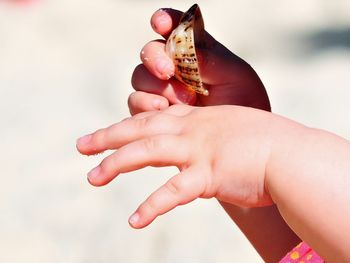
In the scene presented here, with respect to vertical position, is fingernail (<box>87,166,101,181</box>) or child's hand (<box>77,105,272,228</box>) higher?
fingernail (<box>87,166,101,181</box>)

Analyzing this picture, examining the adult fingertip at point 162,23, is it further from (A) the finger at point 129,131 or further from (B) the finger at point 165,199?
(B) the finger at point 165,199

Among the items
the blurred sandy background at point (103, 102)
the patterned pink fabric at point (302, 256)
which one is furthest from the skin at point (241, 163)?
the blurred sandy background at point (103, 102)

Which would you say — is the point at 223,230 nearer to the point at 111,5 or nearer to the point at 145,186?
the point at 145,186

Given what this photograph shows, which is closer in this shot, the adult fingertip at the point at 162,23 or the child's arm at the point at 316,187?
the child's arm at the point at 316,187

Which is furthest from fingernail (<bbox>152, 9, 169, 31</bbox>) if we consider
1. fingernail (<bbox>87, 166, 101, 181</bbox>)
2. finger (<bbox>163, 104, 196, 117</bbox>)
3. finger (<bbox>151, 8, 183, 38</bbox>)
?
fingernail (<bbox>87, 166, 101, 181</bbox>)

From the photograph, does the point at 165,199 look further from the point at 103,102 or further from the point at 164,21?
the point at 103,102

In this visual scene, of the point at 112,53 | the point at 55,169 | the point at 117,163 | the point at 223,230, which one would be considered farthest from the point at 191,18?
the point at 112,53

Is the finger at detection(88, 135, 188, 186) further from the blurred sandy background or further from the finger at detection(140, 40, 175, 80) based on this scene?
the blurred sandy background

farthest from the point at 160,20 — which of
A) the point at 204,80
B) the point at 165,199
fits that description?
the point at 165,199
